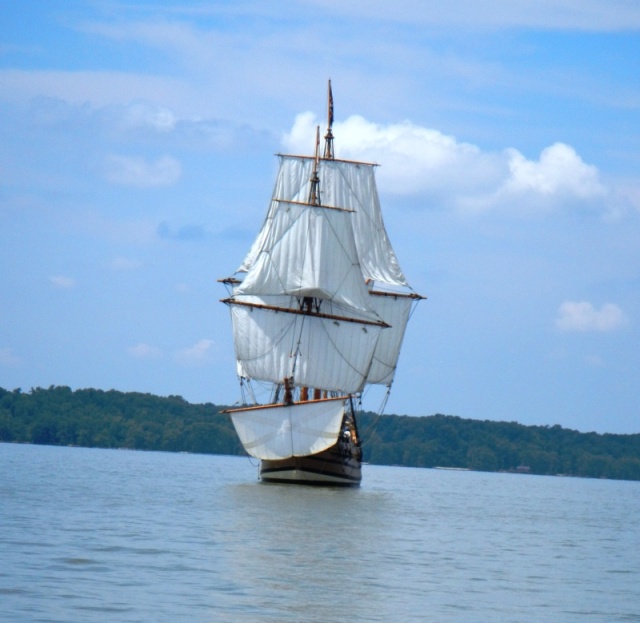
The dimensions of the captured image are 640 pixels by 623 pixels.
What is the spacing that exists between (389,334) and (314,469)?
1598cm

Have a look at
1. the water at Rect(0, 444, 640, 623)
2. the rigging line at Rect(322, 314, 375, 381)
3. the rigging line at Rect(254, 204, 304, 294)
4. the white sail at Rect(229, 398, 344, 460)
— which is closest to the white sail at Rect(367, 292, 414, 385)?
the rigging line at Rect(322, 314, 375, 381)

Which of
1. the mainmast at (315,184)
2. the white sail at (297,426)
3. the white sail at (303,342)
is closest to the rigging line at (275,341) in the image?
the white sail at (303,342)

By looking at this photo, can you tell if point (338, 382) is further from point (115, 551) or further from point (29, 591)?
point (29, 591)

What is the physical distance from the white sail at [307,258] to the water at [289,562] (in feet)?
48.0

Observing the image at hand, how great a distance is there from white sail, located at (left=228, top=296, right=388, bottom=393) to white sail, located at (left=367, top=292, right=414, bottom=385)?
9.52m

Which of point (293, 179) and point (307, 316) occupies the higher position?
point (293, 179)

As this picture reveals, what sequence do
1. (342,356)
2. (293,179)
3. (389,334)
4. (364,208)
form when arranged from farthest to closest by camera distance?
(364,208) → (389,334) → (293,179) → (342,356)

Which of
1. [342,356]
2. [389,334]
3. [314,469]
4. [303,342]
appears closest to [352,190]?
[389,334]

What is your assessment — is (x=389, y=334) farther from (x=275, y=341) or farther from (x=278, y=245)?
(x=278, y=245)

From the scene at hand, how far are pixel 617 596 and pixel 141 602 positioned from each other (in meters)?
11.0

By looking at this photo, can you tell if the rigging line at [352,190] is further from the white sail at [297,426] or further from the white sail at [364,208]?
the white sail at [297,426]

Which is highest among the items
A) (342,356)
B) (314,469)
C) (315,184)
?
(315,184)

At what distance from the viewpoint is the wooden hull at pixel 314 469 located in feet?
196

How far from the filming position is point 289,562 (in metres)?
27.7
